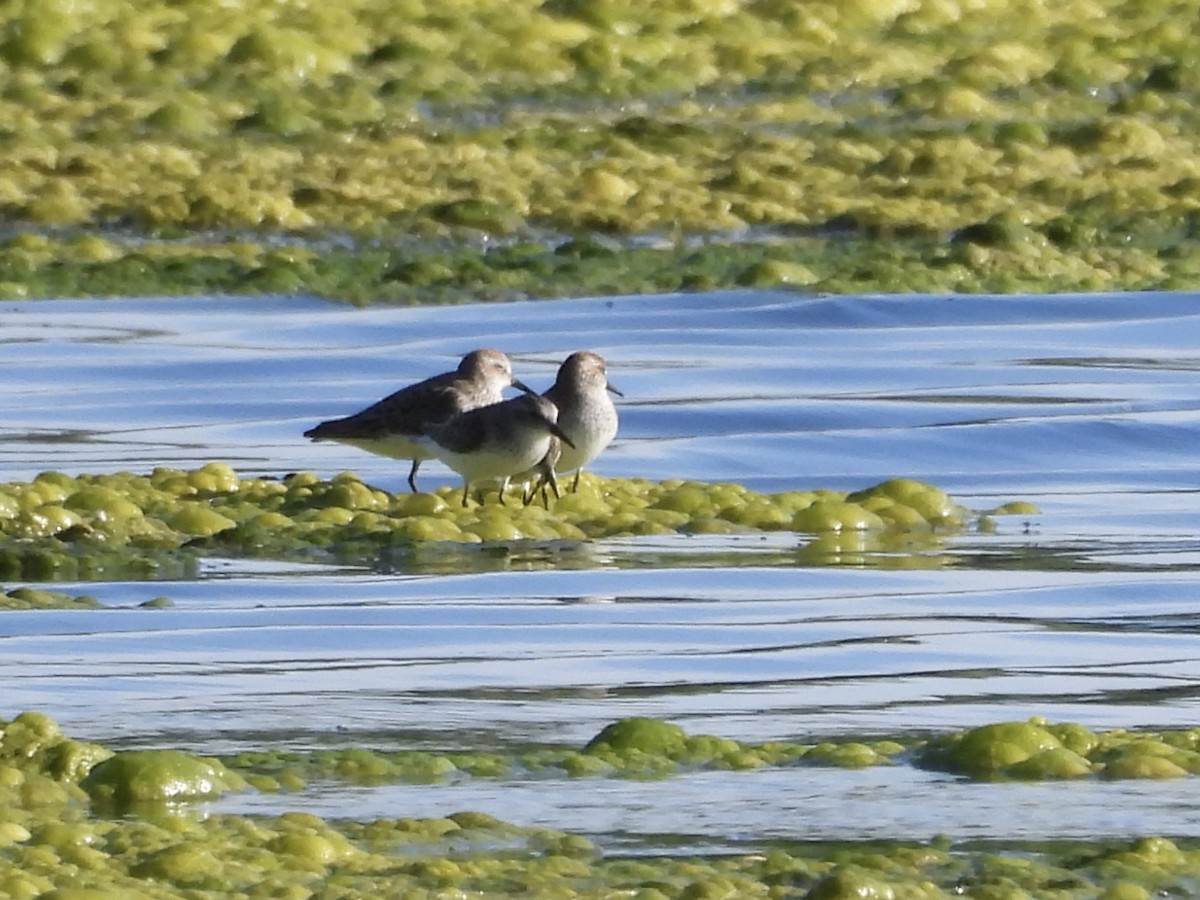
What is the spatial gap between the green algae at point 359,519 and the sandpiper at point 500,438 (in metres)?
0.13

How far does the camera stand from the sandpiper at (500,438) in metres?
Result: 8.71

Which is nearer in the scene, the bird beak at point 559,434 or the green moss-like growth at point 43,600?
the green moss-like growth at point 43,600

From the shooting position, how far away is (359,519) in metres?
8.37

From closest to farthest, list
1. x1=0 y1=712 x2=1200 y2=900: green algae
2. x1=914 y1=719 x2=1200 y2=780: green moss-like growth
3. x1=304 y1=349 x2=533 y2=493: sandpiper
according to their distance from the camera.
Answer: x1=0 y1=712 x2=1200 y2=900: green algae → x1=914 y1=719 x2=1200 y2=780: green moss-like growth → x1=304 y1=349 x2=533 y2=493: sandpiper

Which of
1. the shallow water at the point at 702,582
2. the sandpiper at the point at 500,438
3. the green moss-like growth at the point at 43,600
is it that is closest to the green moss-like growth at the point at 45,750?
the shallow water at the point at 702,582

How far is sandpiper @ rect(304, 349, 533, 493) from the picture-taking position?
9.16m

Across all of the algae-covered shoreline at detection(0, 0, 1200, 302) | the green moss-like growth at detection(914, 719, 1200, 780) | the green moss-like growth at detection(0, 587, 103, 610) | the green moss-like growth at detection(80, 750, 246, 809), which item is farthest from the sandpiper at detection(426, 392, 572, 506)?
the algae-covered shoreline at detection(0, 0, 1200, 302)

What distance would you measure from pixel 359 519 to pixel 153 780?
3656 mm

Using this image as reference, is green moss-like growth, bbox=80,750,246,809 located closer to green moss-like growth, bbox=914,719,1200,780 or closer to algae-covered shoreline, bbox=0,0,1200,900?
algae-covered shoreline, bbox=0,0,1200,900

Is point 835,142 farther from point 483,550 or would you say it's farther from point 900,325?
point 483,550

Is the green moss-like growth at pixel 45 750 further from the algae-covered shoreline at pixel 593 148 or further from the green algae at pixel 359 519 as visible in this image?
the algae-covered shoreline at pixel 593 148

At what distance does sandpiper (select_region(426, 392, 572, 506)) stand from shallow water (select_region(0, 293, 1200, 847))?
25.2 inches

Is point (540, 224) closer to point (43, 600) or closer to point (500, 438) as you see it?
point (500, 438)

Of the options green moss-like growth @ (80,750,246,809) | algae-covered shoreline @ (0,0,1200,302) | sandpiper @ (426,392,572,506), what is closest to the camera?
green moss-like growth @ (80,750,246,809)
